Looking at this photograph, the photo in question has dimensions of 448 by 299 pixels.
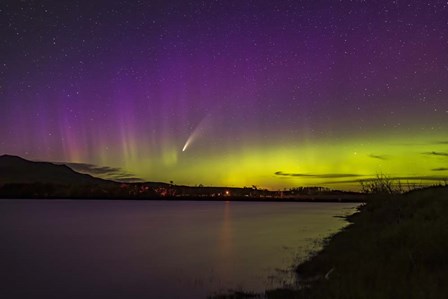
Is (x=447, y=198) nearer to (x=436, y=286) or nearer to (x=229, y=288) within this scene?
(x=229, y=288)

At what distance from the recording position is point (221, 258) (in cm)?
3656

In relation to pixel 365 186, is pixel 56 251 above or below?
below

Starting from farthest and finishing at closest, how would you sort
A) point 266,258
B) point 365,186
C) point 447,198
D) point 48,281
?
point 365,186 → point 266,258 → point 447,198 → point 48,281

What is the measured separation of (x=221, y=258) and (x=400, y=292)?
25710mm

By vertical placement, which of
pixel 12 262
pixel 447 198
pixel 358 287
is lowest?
pixel 12 262

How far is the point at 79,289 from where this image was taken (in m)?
24.3

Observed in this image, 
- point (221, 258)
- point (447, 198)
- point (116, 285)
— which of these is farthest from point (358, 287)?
→ point (221, 258)

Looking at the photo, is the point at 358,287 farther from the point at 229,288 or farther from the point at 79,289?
the point at 79,289

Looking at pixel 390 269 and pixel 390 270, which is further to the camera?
pixel 390 269

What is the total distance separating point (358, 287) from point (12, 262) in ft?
104

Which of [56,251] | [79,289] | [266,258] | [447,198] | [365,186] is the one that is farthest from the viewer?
[365,186]

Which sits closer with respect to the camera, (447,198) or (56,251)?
(447,198)

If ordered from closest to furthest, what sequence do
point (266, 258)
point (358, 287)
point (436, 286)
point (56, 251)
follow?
Result: point (436, 286) < point (358, 287) < point (266, 258) < point (56, 251)

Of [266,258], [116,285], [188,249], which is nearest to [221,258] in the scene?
[266,258]
